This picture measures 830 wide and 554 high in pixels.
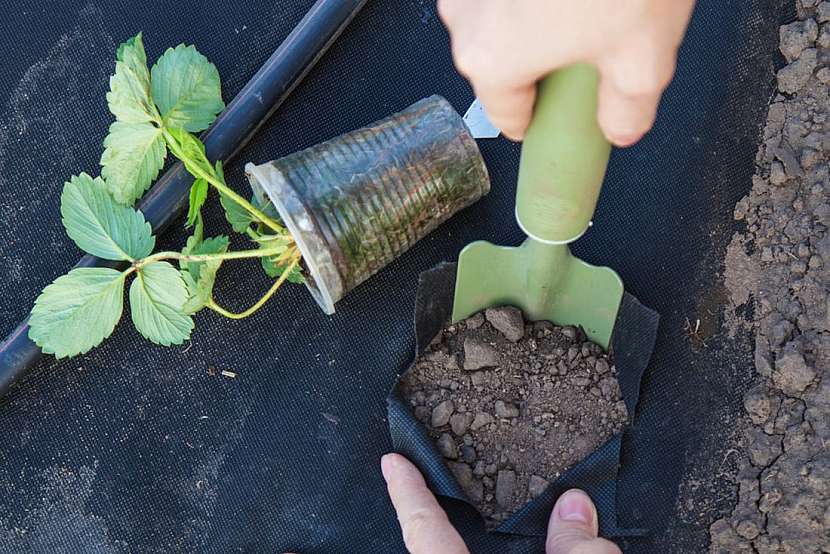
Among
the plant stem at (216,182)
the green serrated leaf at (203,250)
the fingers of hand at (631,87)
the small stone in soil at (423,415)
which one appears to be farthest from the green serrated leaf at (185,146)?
the fingers of hand at (631,87)

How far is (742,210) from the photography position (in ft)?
4.35

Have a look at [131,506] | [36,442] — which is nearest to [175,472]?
[131,506]

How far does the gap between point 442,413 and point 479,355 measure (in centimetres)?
11

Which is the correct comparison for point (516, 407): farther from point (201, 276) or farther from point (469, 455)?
point (201, 276)

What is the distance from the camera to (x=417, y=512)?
3.89ft

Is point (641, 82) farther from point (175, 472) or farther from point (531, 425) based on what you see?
point (175, 472)

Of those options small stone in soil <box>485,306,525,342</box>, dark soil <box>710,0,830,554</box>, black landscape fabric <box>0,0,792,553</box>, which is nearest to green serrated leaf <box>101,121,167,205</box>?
black landscape fabric <box>0,0,792,553</box>

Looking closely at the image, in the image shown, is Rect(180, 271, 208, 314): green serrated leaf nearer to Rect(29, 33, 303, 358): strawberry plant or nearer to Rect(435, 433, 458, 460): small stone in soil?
Rect(29, 33, 303, 358): strawberry plant

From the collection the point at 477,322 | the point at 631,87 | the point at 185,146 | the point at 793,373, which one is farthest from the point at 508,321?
the point at 631,87

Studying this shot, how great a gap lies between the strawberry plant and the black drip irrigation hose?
0.37 feet

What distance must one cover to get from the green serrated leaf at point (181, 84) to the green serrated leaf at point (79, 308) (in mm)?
258

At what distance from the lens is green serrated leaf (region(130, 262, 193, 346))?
116cm

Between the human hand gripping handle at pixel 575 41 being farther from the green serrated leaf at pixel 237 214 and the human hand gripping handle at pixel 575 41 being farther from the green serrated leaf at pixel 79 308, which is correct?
the green serrated leaf at pixel 79 308

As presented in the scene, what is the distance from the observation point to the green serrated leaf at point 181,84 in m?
1.16
